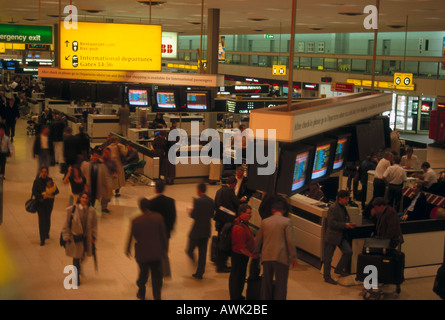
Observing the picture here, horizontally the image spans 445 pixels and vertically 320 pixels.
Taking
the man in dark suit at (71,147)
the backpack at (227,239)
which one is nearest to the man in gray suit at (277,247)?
the backpack at (227,239)

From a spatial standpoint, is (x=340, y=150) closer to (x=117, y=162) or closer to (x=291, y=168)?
(x=291, y=168)

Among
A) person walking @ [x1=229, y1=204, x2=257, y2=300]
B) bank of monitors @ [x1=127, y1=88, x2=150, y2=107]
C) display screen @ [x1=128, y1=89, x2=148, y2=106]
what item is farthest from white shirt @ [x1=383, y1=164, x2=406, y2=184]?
display screen @ [x1=128, y1=89, x2=148, y2=106]

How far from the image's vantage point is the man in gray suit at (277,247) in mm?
6934

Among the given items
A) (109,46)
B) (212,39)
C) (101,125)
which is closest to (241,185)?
(109,46)

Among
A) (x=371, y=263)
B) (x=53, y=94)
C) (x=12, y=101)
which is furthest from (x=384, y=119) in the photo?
(x=12, y=101)

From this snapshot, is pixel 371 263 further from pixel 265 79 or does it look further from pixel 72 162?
pixel 265 79

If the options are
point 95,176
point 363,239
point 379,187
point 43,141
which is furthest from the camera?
point 43,141

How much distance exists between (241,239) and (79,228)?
7.74 feet

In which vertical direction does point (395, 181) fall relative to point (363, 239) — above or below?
above

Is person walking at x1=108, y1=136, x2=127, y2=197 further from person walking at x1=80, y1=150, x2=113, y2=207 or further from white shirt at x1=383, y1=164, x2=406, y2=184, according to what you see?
white shirt at x1=383, y1=164, x2=406, y2=184

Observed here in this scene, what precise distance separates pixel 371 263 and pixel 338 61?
26.4 m

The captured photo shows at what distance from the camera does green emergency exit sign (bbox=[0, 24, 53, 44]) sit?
50.3 feet

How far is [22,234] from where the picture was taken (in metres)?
10.6

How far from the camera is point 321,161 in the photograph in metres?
8.01
